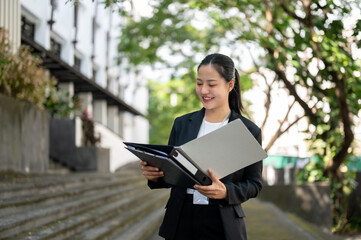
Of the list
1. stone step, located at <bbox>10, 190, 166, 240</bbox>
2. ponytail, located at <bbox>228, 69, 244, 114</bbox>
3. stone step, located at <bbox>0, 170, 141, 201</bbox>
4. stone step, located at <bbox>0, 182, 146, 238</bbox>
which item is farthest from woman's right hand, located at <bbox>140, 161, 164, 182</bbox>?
stone step, located at <bbox>0, 170, 141, 201</bbox>

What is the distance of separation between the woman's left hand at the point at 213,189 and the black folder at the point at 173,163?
0.02 metres

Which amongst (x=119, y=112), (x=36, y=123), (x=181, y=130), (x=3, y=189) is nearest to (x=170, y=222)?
(x=181, y=130)

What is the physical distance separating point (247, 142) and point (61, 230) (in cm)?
416

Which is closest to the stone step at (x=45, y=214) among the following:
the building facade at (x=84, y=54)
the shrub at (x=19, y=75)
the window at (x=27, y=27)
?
the shrub at (x=19, y=75)

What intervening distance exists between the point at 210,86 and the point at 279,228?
6917 mm

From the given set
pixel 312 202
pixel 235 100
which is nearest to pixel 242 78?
pixel 312 202

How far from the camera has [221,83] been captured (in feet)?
9.53

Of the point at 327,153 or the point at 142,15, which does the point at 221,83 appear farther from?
the point at 142,15

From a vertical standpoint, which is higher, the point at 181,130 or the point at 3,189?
the point at 181,130

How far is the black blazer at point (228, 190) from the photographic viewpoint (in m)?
2.83

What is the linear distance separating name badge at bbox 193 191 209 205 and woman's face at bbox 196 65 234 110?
1.51 feet

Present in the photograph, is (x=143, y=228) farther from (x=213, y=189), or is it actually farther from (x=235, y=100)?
(x=213, y=189)

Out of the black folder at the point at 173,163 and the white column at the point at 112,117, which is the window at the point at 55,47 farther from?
the black folder at the point at 173,163

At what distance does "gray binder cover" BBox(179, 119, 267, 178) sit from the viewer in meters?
2.68
